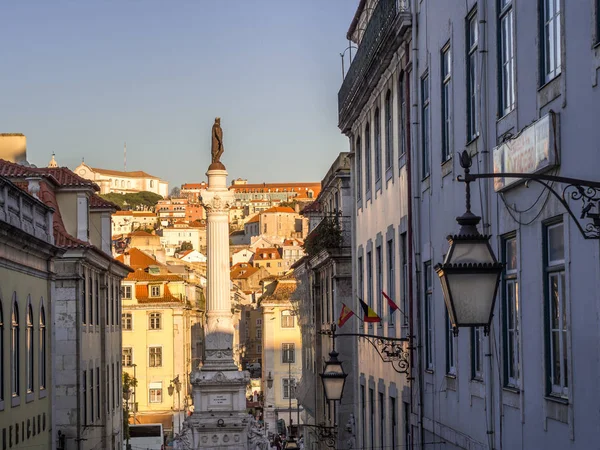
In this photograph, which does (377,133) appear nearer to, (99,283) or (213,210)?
(99,283)

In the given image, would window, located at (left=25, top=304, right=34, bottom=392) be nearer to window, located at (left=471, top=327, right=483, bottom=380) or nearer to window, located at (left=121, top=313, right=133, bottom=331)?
window, located at (left=471, top=327, right=483, bottom=380)

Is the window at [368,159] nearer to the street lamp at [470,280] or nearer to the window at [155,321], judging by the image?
the street lamp at [470,280]

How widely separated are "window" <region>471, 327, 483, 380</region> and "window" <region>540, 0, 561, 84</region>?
4.07 metres

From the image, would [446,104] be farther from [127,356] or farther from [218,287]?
[127,356]

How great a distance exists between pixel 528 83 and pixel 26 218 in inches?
699

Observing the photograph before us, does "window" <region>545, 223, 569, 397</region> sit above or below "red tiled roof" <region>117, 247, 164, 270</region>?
below

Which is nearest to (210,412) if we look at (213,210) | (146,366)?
(213,210)

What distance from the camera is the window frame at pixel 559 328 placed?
11.2m

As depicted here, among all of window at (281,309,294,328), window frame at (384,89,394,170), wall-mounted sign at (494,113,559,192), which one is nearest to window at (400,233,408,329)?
window frame at (384,89,394,170)

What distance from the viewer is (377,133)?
26203 millimetres

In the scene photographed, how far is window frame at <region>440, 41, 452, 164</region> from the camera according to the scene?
16.8 meters

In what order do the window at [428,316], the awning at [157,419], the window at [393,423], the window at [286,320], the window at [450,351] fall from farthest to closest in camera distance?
the window at [286,320], the awning at [157,419], the window at [393,423], the window at [428,316], the window at [450,351]

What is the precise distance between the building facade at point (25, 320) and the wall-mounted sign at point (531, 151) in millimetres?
12905

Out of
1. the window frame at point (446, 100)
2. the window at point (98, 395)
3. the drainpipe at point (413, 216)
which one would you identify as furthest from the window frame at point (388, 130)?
the window at point (98, 395)
